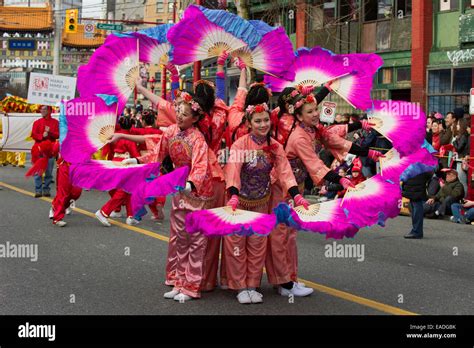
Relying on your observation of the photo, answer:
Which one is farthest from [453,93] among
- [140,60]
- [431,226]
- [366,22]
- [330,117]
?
[140,60]

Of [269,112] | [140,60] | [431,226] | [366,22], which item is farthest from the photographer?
[366,22]

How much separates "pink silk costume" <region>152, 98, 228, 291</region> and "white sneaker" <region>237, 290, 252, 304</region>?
1.41ft

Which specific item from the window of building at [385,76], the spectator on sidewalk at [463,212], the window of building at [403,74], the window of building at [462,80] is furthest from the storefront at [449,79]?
the spectator on sidewalk at [463,212]

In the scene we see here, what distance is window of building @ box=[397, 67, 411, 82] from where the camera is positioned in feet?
76.3

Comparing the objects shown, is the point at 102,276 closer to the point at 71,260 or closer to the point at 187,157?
the point at 71,260

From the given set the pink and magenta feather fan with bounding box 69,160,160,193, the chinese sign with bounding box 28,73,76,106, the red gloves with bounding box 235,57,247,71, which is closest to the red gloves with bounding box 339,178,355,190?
the red gloves with bounding box 235,57,247,71

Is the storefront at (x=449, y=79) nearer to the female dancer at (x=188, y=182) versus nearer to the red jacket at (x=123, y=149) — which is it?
the red jacket at (x=123, y=149)

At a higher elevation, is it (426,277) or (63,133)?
(63,133)

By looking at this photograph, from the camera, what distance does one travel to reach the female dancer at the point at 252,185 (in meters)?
6.12

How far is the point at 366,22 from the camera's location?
A: 81.9 ft

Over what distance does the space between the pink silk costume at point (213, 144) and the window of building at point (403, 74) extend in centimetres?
1769

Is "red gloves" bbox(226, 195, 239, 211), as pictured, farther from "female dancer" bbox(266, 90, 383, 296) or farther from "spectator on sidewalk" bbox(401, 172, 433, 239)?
"spectator on sidewalk" bbox(401, 172, 433, 239)
